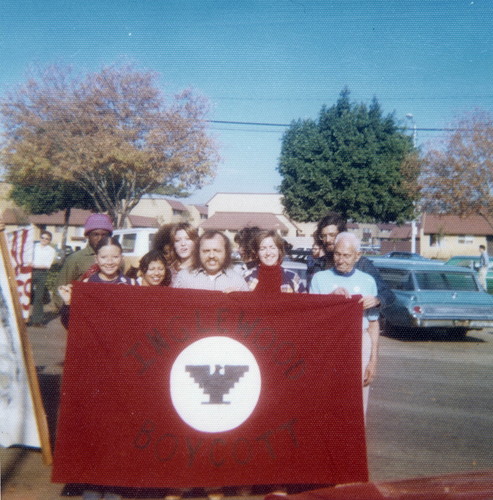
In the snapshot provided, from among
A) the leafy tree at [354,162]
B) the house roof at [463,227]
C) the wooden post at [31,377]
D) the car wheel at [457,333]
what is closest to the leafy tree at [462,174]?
the leafy tree at [354,162]

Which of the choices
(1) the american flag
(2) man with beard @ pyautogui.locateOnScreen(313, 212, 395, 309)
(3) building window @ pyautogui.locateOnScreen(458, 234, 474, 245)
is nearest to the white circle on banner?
(2) man with beard @ pyautogui.locateOnScreen(313, 212, 395, 309)

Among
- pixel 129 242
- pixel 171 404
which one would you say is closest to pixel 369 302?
pixel 171 404

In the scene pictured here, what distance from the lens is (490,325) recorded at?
11.0 meters

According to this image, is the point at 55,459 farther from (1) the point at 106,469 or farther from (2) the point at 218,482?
(2) the point at 218,482

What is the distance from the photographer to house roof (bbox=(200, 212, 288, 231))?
61.7 metres

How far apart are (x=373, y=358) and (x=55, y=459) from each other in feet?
7.02

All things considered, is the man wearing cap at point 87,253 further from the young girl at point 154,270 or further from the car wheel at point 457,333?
the car wheel at point 457,333

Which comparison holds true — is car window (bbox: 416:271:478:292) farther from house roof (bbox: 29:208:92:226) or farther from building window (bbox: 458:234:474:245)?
house roof (bbox: 29:208:92:226)

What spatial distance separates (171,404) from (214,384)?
0.29 meters

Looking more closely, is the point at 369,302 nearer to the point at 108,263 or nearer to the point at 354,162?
the point at 108,263

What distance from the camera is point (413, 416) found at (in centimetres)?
582

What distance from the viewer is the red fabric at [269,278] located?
454 cm

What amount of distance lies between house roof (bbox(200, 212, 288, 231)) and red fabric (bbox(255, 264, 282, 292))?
5546 centimetres

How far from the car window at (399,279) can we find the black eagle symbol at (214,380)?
Result: 8.19 meters
